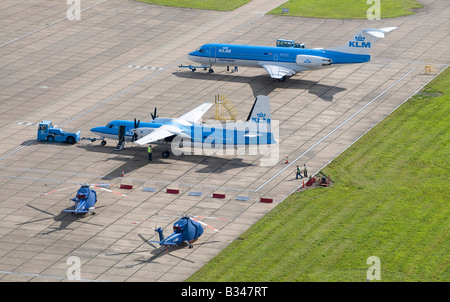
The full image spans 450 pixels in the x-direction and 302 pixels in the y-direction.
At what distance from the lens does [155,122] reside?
3831 inches

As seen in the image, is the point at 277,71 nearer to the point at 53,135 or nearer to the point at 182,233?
the point at 53,135

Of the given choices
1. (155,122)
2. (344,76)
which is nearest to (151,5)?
(344,76)

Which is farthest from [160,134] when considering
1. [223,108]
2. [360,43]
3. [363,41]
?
[363,41]

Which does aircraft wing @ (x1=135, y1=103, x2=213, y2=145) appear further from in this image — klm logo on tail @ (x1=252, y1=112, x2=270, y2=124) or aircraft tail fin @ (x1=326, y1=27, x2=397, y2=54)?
aircraft tail fin @ (x1=326, y1=27, x2=397, y2=54)

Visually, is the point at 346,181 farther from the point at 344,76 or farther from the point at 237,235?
the point at 344,76

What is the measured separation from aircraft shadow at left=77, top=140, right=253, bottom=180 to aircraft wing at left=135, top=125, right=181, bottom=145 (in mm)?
2885

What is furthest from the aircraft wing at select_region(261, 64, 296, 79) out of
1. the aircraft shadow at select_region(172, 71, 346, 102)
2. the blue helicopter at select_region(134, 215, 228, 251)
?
the blue helicopter at select_region(134, 215, 228, 251)

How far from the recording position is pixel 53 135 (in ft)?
325

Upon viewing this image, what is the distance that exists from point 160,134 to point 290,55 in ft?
98.3

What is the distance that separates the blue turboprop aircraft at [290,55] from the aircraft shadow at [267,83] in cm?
151

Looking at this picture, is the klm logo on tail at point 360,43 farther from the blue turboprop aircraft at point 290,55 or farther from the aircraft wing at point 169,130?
the aircraft wing at point 169,130

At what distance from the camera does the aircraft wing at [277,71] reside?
115 metres

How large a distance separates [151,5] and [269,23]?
71.7ft

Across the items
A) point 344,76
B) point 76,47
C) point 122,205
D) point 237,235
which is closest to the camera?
point 237,235
